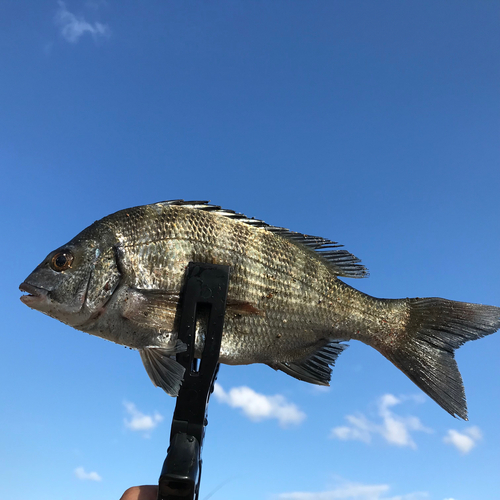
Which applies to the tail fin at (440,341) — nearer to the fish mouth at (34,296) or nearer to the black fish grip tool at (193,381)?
the black fish grip tool at (193,381)

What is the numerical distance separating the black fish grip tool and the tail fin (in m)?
1.58

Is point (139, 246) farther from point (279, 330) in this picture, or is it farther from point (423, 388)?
point (423, 388)

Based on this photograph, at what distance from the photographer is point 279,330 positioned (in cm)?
344

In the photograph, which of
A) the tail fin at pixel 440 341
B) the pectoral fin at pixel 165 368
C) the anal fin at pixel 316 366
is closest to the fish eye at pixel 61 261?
the pectoral fin at pixel 165 368

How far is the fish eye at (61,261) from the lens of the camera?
345cm

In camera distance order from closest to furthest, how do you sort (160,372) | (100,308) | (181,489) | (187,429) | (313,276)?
(181,489) < (187,429) < (160,372) < (100,308) < (313,276)

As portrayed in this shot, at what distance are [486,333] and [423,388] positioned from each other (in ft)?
2.12

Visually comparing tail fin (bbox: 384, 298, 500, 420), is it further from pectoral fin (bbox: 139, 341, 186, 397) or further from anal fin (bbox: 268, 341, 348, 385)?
pectoral fin (bbox: 139, 341, 186, 397)

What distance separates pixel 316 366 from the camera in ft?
11.5

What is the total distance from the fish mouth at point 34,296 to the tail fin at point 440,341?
8.89 ft

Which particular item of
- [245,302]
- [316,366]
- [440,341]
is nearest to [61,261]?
[245,302]

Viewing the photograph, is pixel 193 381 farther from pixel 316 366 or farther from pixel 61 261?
pixel 61 261

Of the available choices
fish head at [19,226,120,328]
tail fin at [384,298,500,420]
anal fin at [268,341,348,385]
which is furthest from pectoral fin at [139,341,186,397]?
tail fin at [384,298,500,420]

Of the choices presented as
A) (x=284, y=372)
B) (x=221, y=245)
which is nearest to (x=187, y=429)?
(x=284, y=372)
